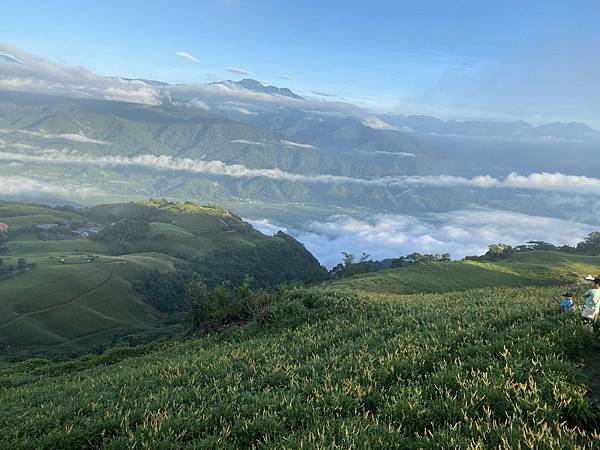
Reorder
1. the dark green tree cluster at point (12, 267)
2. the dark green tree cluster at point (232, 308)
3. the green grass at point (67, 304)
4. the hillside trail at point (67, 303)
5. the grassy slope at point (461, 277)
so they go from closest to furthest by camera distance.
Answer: the dark green tree cluster at point (232, 308), the grassy slope at point (461, 277), the green grass at point (67, 304), the hillside trail at point (67, 303), the dark green tree cluster at point (12, 267)

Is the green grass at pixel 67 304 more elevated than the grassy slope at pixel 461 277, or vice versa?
the grassy slope at pixel 461 277

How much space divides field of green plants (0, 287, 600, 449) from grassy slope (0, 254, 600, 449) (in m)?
0.04

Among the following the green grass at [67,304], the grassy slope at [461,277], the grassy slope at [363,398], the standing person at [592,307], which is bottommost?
the green grass at [67,304]

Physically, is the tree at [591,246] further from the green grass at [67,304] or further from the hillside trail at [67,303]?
the hillside trail at [67,303]

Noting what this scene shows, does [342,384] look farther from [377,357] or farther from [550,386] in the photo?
[550,386]

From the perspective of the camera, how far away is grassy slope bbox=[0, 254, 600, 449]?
8109 mm

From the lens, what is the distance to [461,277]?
2482 inches

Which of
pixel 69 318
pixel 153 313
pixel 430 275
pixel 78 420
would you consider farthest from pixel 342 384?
pixel 153 313

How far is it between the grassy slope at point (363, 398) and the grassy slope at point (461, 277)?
1404 inches

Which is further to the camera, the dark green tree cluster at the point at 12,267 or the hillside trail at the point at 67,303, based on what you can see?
the dark green tree cluster at the point at 12,267

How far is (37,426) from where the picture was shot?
11016 millimetres

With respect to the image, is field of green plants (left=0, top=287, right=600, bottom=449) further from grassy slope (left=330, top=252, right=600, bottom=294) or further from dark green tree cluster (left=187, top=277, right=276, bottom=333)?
grassy slope (left=330, top=252, right=600, bottom=294)

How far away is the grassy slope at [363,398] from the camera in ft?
26.6

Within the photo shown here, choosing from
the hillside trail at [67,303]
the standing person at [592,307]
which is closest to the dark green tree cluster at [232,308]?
the standing person at [592,307]
